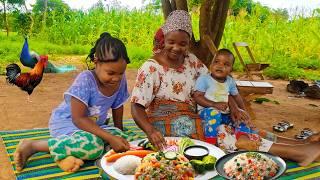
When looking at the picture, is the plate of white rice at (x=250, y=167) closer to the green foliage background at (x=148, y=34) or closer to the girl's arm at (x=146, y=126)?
the girl's arm at (x=146, y=126)

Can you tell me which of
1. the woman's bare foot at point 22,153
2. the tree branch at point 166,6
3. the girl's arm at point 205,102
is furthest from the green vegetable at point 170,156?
the tree branch at point 166,6

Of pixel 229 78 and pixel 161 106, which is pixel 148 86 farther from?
pixel 229 78

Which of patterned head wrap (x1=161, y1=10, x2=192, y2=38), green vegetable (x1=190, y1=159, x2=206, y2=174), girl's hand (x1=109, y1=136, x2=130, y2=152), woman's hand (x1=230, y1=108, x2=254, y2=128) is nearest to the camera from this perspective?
green vegetable (x1=190, y1=159, x2=206, y2=174)

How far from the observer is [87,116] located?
3.05 meters

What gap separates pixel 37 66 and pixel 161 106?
379 centimetres

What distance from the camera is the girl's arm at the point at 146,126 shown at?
2740 mm

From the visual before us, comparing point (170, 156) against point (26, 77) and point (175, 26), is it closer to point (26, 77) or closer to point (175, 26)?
point (175, 26)

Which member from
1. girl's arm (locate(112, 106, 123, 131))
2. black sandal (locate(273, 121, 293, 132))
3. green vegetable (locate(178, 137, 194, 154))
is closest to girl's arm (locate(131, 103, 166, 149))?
green vegetable (locate(178, 137, 194, 154))

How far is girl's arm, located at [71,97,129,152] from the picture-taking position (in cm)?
266

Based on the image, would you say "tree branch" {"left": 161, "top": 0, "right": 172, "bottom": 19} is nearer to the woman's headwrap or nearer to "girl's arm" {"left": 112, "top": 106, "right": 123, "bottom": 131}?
the woman's headwrap

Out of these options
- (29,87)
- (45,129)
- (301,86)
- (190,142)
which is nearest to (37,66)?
(29,87)

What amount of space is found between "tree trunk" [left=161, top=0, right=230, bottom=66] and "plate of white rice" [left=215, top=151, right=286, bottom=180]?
2.78 m

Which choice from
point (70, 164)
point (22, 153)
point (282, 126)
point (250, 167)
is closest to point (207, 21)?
point (282, 126)

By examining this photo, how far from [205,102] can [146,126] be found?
2.08ft
